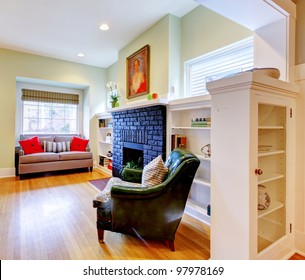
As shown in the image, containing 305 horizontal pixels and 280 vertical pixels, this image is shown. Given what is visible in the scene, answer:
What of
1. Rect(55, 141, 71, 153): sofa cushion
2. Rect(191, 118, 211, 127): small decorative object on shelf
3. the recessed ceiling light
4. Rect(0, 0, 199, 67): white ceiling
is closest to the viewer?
Rect(191, 118, 211, 127): small decorative object on shelf

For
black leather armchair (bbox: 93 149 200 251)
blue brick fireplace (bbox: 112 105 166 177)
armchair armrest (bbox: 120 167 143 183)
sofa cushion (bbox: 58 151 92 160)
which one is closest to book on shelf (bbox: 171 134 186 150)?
blue brick fireplace (bbox: 112 105 166 177)

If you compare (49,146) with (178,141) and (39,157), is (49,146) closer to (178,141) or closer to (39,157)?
(39,157)

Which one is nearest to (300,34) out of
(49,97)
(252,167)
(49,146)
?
(252,167)

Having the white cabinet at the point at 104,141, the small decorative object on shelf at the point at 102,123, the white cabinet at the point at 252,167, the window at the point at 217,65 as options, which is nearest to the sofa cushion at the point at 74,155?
the white cabinet at the point at 104,141

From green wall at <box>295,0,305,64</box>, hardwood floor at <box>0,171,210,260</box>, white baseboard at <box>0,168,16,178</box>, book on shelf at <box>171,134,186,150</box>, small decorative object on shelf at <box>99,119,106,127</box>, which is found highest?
green wall at <box>295,0,305,64</box>

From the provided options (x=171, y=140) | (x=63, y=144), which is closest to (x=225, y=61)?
(x=171, y=140)

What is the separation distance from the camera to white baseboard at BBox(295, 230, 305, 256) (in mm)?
1828

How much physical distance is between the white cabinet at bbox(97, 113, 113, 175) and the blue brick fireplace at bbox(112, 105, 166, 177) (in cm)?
82

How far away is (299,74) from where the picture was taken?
183 centimetres

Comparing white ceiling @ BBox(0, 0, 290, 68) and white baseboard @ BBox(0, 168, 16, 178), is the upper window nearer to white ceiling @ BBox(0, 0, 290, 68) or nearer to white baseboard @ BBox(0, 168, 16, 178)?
white baseboard @ BBox(0, 168, 16, 178)

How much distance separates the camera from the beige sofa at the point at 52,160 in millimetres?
4380

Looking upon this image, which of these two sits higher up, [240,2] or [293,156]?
[240,2]

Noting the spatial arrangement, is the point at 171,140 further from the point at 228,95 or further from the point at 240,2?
the point at 240,2
